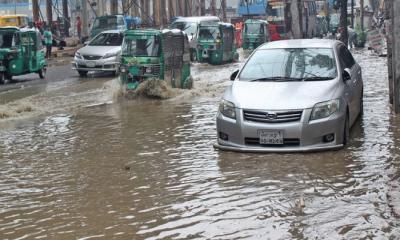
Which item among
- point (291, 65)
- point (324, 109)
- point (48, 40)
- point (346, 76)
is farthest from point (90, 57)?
point (324, 109)

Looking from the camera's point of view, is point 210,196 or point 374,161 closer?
point 210,196

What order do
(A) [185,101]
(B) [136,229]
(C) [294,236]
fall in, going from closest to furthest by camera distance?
(C) [294,236] → (B) [136,229] → (A) [185,101]

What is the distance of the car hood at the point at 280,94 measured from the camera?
8.68 metres

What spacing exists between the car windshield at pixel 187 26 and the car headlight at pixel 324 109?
25628 mm

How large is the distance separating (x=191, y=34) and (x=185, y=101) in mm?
18137

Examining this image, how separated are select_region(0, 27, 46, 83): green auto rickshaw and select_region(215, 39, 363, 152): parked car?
13682 mm

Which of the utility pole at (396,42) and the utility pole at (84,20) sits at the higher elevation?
the utility pole at (84,20)

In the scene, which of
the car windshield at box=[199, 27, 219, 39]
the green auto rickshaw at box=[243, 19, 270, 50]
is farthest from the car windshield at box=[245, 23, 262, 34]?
the car windshield at box=[199, 27, 219, 39]

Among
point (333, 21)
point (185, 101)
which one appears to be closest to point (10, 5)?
point (333, 21)

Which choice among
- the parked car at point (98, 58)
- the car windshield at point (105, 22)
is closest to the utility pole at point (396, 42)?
the parked car at point (98, 58)

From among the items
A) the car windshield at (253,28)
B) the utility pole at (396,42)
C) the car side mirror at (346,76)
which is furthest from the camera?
the car windshield at (253,28)

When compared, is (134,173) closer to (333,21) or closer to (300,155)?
(300,155)

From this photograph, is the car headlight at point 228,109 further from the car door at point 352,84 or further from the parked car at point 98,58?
the parked car at point 98,58

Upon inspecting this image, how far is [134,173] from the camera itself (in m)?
8.22
